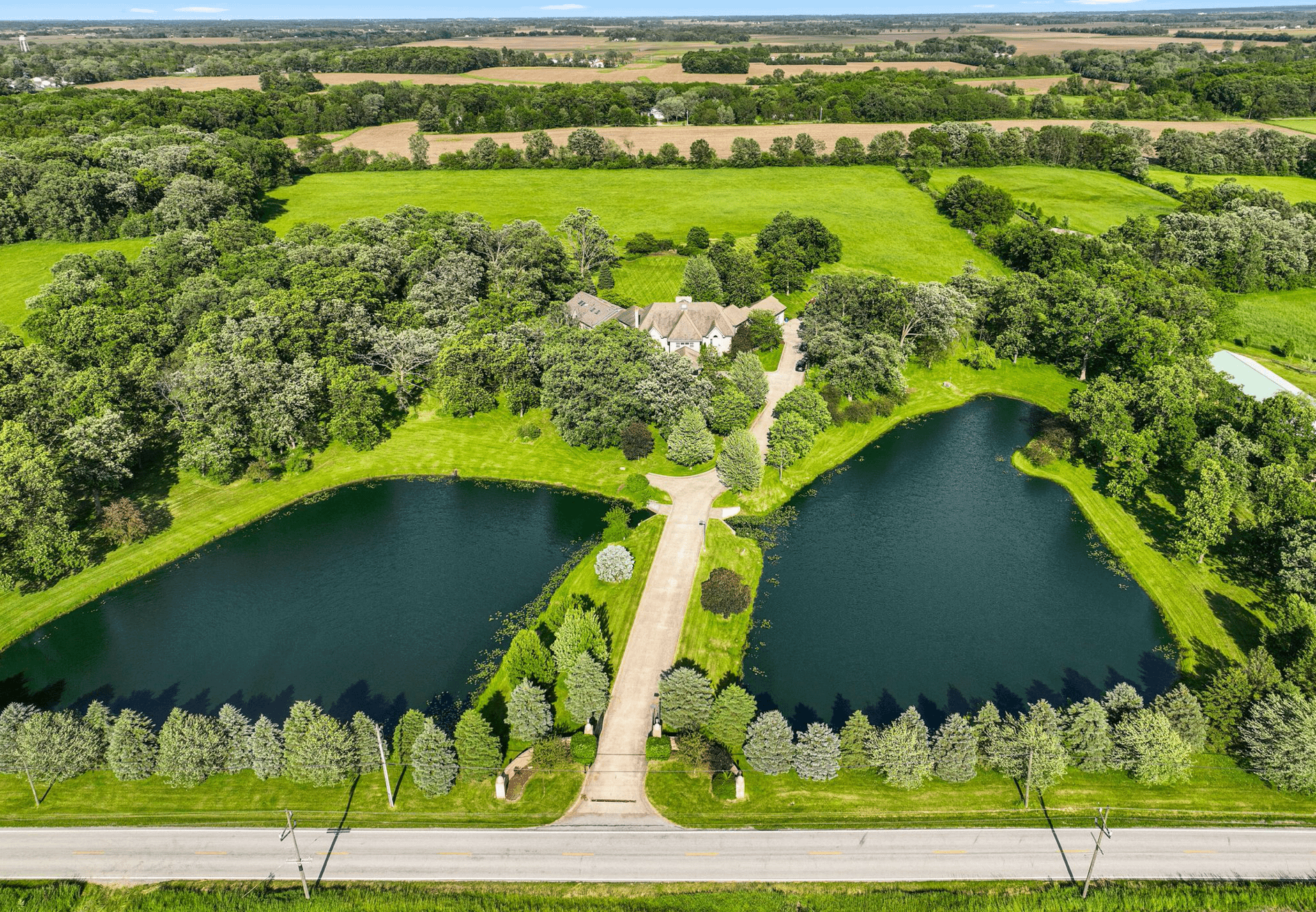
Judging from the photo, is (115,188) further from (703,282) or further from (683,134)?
(683,134)

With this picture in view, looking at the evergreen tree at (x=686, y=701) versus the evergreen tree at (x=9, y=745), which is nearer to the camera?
the evergreen tree at (x=9, y=745)

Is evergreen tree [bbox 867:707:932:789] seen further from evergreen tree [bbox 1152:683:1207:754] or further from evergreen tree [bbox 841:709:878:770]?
evergreen tree [bbox 1152:683:1207:754]

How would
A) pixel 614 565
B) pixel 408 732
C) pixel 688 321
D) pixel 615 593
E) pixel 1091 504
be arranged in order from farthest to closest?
pixel 688 321 → pixel 1091 504 → pixel 615 593 → pixel 614 565 → pixel 408 732

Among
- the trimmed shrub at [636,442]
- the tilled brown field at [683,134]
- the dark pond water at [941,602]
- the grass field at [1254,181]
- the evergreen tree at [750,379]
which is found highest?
the tilled brown field at [683,134]

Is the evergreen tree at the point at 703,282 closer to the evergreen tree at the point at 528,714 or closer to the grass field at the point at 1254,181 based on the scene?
the evergreen tree at the point at 528,714

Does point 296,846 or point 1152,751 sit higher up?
point 1152,751

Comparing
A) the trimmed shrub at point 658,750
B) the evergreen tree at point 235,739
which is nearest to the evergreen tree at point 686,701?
the trimmed shrub at point 658,750

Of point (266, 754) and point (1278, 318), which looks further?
point (1278, 318)

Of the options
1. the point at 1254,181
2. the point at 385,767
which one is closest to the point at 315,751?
the point at 385,767
